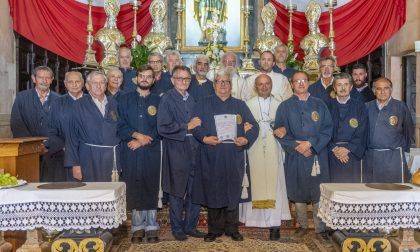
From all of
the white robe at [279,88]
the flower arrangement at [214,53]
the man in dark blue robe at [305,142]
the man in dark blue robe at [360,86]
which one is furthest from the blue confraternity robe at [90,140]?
the flower arrangement at [214,53]

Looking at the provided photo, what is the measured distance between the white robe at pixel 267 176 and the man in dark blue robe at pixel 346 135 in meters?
0.55

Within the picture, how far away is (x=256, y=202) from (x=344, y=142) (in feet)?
3.62

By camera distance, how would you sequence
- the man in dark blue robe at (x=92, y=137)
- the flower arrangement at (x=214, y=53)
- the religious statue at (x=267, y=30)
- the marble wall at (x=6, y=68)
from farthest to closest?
1. the religious statue at (x=267, y=30)
2. the flower arrangement at (x=214, y=53)
3. the marble wall at (x=6, y=68)
4. the man in dark blue robe at (x=92, y=137)

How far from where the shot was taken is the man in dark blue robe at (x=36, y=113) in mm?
5664

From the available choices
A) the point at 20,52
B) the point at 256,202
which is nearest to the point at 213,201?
the point at 256,202

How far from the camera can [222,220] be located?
5.37 meters

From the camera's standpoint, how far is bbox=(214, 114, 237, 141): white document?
206 inches

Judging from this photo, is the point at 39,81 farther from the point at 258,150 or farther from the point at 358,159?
the point at 358,159

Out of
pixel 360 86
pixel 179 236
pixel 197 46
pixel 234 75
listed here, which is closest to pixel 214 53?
pixel 197 46

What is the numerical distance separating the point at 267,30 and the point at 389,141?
442cm

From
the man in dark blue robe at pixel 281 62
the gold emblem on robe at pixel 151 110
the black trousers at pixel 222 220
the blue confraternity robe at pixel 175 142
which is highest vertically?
the man in dark blue robe at pixel 281 62

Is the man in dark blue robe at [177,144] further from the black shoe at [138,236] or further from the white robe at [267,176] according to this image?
the white robe at [267,176]

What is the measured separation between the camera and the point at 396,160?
529 centimetres

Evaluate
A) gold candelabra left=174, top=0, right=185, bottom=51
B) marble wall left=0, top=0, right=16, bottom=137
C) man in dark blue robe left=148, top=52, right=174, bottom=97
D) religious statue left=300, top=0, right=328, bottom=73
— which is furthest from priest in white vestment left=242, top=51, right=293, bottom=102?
gold candelabra left=174, top=0, right=185, bottom=51
